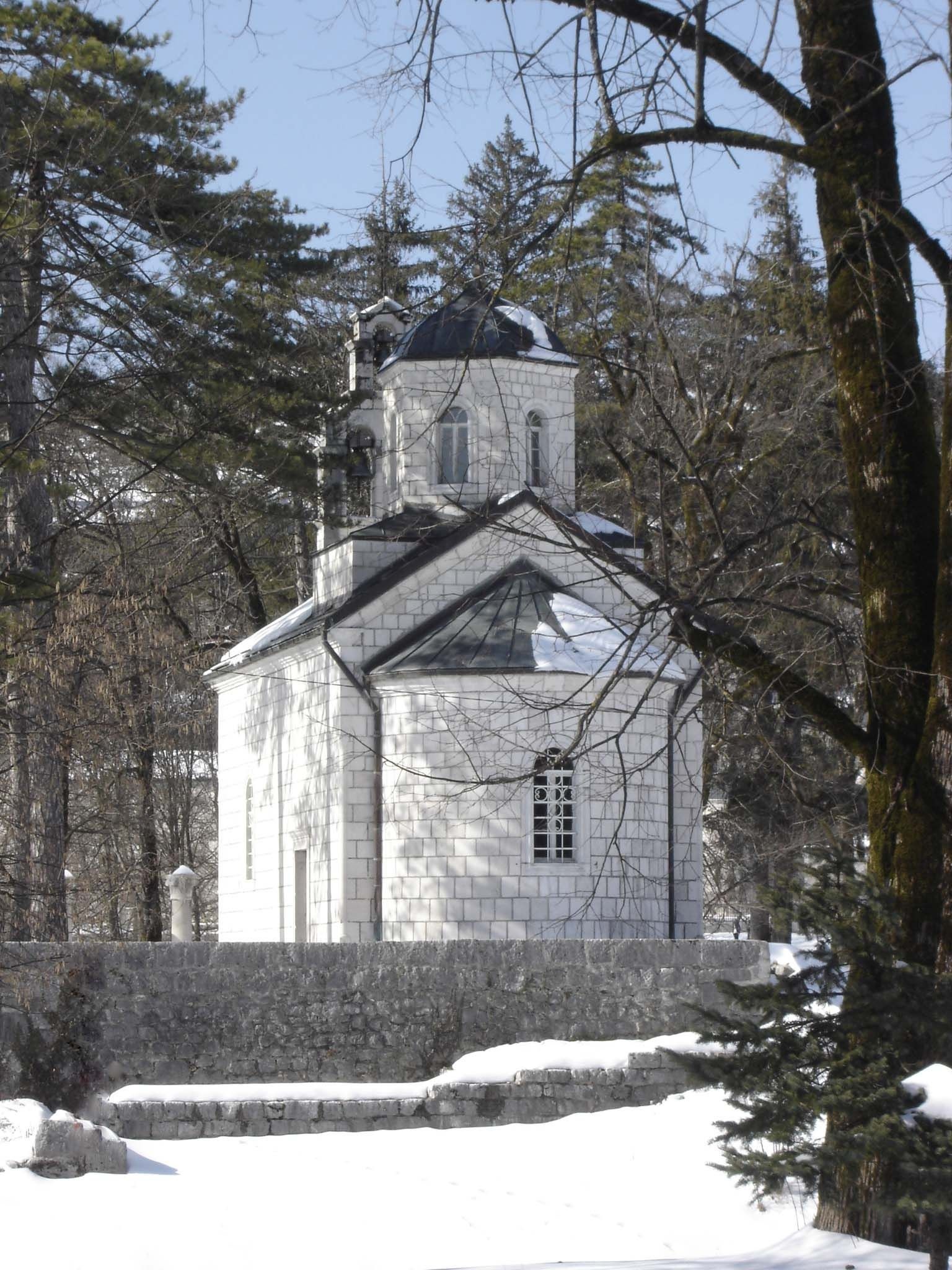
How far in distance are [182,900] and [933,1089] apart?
1479 centimetres

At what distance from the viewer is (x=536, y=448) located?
23328mm

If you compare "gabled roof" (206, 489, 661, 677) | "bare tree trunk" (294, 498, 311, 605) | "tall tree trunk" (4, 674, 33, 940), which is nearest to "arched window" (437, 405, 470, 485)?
"gabled roof" (206, 489, 661, 677)

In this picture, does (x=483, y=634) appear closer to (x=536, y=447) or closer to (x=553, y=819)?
(x=553, y=819)

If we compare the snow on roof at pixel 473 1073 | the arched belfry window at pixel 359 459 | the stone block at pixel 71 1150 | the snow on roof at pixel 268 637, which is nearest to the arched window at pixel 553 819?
the snow on roof at pixel 473 1073

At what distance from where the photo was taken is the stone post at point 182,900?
20.2m

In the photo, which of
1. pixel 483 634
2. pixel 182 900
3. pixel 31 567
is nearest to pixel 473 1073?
pixel 31 567

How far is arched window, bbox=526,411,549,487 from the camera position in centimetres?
2316

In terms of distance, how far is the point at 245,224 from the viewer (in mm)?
20656

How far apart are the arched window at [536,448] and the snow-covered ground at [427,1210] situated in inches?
478

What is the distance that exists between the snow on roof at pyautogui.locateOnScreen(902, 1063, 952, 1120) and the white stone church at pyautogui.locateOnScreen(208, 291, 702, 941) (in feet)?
31.4

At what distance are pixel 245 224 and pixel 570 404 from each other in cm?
578

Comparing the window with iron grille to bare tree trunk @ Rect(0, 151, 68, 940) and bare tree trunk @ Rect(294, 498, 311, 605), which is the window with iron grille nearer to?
bare tree trunk @ Rect(0, 151, 68, 940)

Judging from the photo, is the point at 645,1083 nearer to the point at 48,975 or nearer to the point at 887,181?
the point at 48,975

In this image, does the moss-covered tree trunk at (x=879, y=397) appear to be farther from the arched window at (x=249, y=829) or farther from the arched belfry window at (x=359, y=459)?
the arched belfry window at (x=359, y=459)
